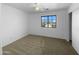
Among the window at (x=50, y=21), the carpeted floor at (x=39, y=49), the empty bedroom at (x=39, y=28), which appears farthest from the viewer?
the window at (x=50, y=21)

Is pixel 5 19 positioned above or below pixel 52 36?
above

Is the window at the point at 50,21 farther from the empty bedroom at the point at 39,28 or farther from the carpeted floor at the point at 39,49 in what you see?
the carpeted floor at the point at 39,49

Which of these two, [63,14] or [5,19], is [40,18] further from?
[5,19]

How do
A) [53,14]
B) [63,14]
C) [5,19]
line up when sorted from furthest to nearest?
1. [53,14]
2. [63,14]
3. [5,19]

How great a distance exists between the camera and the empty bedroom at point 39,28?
338 centimetres

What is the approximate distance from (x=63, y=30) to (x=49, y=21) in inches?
44.3

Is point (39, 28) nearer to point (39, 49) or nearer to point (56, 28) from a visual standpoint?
point (56, 28)

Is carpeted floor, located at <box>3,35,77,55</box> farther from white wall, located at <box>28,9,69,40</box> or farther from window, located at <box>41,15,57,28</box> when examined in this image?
window, located at <box>41,15,57,28</box>

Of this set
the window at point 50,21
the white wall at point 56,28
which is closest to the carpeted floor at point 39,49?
the white wall at point 56,28

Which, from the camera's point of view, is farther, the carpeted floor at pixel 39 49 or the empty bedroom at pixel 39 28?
the empty bedroom at pixel 39 28

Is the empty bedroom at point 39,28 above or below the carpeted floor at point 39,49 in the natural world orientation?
above

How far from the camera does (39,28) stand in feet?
21.9

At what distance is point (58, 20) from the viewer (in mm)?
5637
